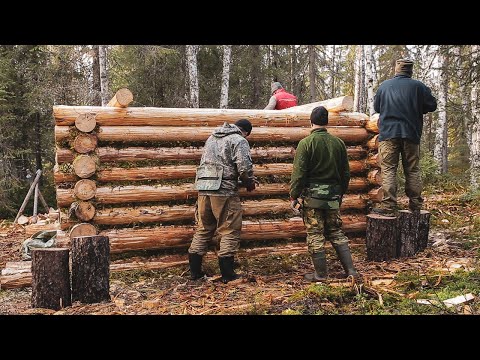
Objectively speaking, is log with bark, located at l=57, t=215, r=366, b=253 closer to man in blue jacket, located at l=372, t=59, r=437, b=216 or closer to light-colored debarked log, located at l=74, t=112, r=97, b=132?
man in blue jacket, located at l=372, t=59, r=437, b=216

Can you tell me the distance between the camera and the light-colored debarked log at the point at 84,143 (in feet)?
22.4

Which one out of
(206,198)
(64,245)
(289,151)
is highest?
(289,151)

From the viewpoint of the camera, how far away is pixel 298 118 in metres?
8.16

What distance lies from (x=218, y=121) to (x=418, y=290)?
162 inches

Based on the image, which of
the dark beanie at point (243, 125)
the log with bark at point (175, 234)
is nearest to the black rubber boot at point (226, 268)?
the log with bark at point (175, 234)

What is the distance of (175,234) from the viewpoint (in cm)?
719

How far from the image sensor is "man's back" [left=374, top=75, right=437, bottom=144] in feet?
23.3

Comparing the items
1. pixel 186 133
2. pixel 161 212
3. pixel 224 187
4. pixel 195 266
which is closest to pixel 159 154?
pixel 186 133

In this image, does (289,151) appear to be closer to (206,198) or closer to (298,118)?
(298,118)

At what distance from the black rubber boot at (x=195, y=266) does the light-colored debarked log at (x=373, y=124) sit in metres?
4.20

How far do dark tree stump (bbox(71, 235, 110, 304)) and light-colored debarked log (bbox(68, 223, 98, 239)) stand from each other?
3.70ft
